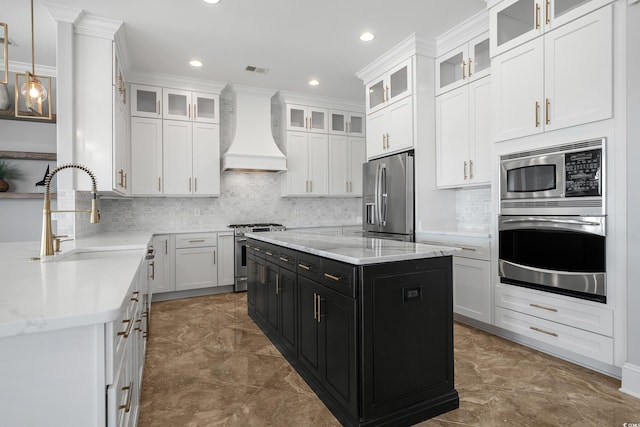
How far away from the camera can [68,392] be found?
37.0 inches

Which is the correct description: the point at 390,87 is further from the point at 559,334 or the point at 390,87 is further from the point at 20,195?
the point at 20,195

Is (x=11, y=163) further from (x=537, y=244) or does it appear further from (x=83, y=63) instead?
(x=537, y=244)

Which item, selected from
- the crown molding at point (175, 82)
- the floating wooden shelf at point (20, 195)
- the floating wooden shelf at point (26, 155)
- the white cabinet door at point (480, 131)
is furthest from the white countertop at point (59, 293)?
the crown molding at point (175, 82)

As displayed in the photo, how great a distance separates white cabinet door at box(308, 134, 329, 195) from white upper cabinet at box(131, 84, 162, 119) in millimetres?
2227

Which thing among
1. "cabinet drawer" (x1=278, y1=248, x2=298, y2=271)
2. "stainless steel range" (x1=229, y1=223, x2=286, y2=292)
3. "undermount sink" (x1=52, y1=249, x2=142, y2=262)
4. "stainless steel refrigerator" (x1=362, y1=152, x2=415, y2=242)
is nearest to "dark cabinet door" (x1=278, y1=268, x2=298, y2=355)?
"cabinet drawer" (x1=278, y1=248, x2=298, y2=271)

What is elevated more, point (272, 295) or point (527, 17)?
point (527, 17)

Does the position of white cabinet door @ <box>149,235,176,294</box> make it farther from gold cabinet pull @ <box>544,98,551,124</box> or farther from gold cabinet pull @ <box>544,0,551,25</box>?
gold cabinet pull @ <box>544,0,551,25</box>

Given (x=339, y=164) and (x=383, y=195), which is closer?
(x=383, y=195)

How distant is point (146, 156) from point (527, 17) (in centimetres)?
437

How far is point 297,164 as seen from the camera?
557cm

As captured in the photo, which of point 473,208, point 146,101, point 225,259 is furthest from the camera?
point 225,259

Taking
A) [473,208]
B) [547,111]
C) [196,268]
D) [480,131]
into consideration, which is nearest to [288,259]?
[547,111]

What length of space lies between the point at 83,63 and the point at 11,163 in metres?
1.67

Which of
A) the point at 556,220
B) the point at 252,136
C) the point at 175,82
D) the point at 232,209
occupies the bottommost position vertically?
the point at 556,220
